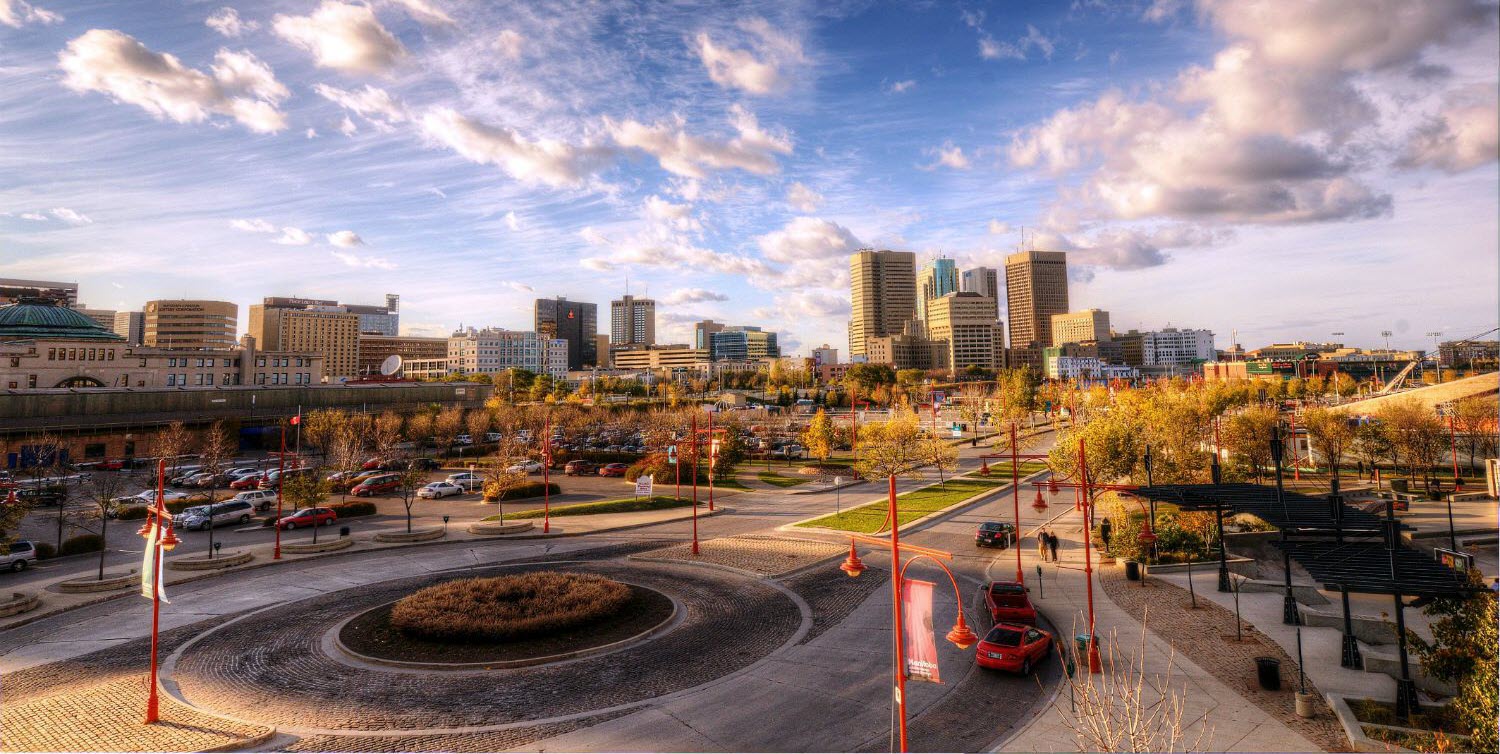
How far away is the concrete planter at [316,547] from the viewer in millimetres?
32656

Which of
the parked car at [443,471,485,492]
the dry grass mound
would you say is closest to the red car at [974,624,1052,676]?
the dry grass mound

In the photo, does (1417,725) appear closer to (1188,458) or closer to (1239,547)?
(1239,547)

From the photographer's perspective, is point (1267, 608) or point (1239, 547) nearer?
point (1267, 608)

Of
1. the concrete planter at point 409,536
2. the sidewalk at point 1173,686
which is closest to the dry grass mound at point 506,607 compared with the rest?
the sidewalk at point 1173,686

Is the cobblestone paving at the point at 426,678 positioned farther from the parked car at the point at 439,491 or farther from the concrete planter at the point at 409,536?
the parked car at the point at 439,491

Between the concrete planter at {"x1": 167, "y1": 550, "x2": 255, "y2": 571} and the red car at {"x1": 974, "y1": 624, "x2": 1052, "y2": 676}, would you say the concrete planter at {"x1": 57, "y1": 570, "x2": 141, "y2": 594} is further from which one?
the red car at {"x1": 974, "y1": 624, "x2": 1052, "y2": 676}

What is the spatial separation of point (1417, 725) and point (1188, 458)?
1078 inches

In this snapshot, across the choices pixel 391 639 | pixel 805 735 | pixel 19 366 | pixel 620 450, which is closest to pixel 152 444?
pixel 19 366

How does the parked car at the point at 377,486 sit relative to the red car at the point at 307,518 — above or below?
Answer: above

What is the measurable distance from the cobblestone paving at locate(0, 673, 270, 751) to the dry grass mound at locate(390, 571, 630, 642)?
230 inches

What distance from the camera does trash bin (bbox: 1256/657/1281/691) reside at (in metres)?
16.1

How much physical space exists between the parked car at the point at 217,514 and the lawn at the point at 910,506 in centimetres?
3476

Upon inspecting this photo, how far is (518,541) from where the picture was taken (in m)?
36.4

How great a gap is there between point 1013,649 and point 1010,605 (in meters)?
4.56
